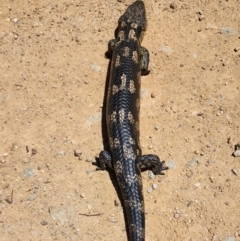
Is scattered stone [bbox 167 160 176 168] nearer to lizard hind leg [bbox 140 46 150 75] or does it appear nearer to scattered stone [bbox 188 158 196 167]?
scattered stone [bbox 188 158 196 167]

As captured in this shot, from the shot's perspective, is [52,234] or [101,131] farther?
[101,131]

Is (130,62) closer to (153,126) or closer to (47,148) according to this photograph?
(153,126)

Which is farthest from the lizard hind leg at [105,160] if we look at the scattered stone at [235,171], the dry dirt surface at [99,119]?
the scattered stone at [235,171]

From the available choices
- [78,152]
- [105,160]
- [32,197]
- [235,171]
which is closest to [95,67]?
[78,152]

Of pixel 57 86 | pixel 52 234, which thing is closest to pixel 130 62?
pixel 57 86

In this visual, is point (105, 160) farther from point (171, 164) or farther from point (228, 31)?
point (228, 31)

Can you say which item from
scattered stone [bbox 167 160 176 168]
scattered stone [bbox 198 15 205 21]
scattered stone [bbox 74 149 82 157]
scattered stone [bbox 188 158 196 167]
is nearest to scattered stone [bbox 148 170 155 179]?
scattered stone [bbox 167 160 176 168]
